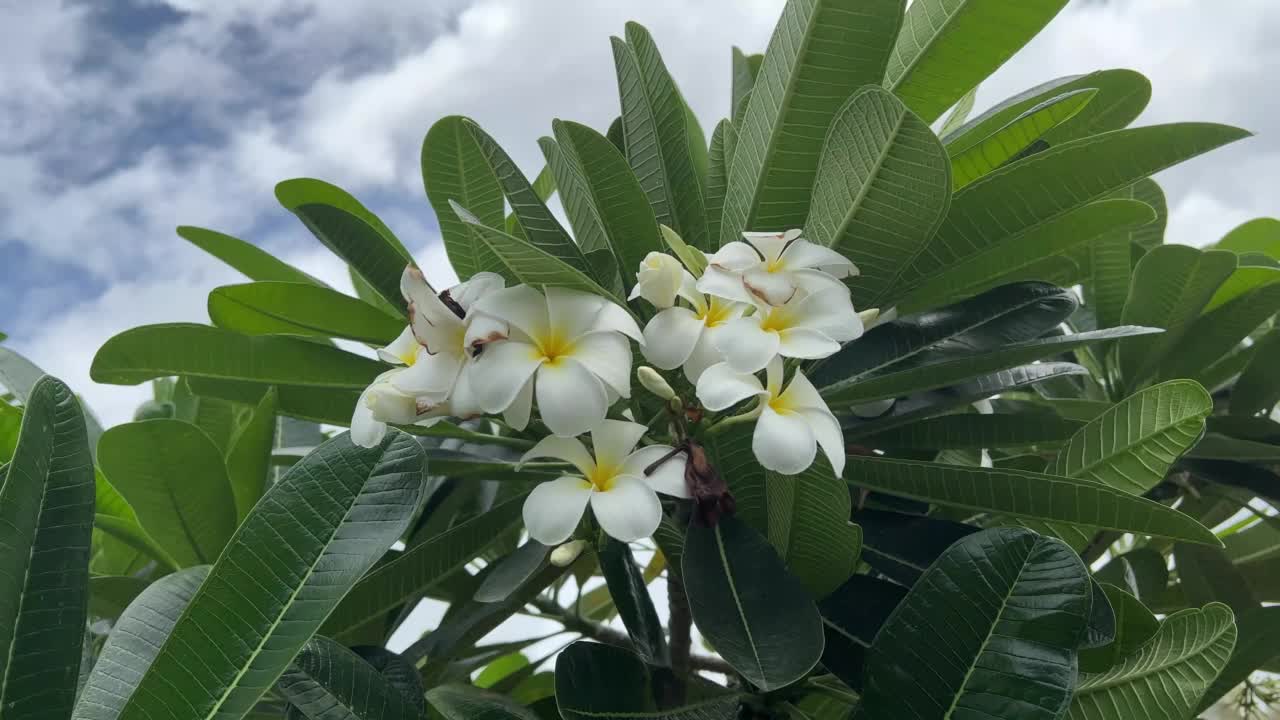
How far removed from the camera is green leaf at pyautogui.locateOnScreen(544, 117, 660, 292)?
2.56ft

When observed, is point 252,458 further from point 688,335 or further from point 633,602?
point 688,335

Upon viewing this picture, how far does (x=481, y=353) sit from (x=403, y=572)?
0.36 meters

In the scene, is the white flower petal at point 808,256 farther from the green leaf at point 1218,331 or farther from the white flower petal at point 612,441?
the green leaf at point 1218,331

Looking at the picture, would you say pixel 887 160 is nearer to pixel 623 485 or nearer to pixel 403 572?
pixel 623 485

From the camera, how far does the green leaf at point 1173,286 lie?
105 cm

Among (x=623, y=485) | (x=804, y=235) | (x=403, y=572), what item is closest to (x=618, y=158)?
(x=804, y=235)

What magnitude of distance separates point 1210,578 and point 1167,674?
19.7 inches

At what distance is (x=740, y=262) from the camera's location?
683 millimetres

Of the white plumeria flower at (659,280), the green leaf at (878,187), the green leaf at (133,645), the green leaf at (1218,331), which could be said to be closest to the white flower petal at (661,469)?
the white plumeria flower at (659,280)

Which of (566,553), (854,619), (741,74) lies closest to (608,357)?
(566,553)

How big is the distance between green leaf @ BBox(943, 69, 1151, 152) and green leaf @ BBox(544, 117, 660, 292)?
324 millimetres

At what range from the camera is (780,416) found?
634mm

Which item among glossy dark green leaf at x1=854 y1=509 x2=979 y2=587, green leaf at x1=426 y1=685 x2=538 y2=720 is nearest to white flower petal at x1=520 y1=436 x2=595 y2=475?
green leaf at x1=426 y1=685 x2=538 y2=720

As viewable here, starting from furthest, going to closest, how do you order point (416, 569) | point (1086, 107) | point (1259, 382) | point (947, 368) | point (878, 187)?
point (1259, 382)
point (1086, 107)
point (416, 569)
point (947, 368)
point (878, 187)
